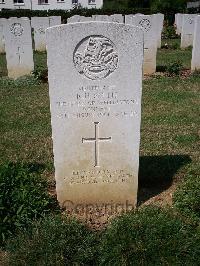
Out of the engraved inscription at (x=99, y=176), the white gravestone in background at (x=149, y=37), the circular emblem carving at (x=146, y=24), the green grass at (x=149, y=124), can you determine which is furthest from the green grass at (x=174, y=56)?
the engraved inscription at (x=99, y=176)

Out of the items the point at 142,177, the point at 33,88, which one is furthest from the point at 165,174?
the point at 33,88

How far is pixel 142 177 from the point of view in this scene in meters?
5.04

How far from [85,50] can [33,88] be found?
623 cm

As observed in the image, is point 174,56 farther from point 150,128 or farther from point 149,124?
point 150,128

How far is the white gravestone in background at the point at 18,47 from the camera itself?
10.4 metres

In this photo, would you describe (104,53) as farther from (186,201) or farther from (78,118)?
(186,201)

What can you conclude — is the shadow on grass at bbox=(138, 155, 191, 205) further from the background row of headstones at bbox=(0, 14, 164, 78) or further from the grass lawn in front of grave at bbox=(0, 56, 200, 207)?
the background row of headstones at bbox=(0, 14, 164, 78)

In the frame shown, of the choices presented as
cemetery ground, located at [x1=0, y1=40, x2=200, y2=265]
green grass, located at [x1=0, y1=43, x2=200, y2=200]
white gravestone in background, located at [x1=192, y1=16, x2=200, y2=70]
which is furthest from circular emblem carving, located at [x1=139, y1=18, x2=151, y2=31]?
cemetery ground, located at [x1=0, y1=40, x2=200, y2=265]

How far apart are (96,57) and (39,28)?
12414 millimetres

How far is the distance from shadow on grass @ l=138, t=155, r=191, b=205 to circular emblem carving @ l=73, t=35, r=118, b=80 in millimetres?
1681

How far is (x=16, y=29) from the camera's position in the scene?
10.5 meters

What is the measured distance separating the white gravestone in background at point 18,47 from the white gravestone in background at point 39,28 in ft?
15.7

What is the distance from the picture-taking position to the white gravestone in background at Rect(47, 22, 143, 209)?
3.78 m

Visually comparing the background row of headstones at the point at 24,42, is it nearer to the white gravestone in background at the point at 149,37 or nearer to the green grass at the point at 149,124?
the white gravestone in background at the point at 149,37
